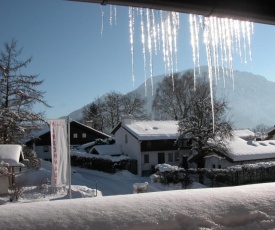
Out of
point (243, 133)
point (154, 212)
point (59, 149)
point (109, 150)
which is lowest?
point (109, 150)

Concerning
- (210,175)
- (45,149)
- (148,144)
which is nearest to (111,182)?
(148,144)

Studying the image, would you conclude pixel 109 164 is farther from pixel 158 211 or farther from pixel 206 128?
pixel 158 211

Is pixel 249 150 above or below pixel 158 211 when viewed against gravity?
below

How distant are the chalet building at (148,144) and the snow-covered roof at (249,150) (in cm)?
607

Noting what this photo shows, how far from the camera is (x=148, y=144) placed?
32.3 meters

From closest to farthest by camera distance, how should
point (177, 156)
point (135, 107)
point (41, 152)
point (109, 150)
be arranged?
point (177, 156), point (109, 150), point (41, 152), point (135, 107)

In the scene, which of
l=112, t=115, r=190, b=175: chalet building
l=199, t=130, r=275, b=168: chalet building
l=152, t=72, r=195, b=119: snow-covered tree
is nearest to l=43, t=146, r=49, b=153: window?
l=112, t=115, r=190, b=175: chalet building

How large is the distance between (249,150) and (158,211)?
26988 mm

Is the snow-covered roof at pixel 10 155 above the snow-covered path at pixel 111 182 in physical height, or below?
above

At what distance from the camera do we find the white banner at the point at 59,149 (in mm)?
14711

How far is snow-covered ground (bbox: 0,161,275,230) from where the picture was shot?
3.10 m

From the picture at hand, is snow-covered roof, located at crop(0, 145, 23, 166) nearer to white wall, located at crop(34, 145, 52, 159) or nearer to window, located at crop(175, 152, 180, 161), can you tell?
window, located at crop(175, 152, 180, 161)

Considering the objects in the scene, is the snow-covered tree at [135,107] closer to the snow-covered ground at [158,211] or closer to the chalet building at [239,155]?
the chalet building at [239,155]

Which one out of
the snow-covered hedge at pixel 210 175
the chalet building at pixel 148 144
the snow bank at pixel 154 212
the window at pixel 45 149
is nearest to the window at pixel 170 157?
the chalet building at pixel 148 144
